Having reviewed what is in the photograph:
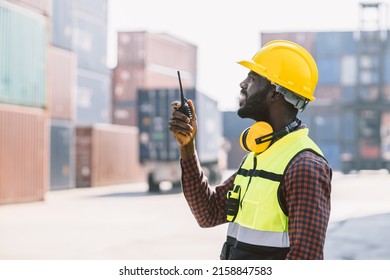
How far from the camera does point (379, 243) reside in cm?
1020

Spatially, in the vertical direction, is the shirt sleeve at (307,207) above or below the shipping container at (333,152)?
below

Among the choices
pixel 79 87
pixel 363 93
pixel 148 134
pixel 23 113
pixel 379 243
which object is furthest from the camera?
pixel 363 93

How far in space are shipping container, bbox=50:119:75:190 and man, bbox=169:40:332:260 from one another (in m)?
21.4

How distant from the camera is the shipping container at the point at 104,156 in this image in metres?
26.2

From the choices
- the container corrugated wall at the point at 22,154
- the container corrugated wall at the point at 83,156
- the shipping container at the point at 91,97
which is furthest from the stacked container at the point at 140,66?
the container corrugated wall at the point at 22,154

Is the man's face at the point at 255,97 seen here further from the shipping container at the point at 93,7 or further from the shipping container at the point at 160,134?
the shipping container at the point at 93,7

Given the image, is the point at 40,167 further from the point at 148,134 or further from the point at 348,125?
the point at 348,125

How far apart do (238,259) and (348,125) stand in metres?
38.3

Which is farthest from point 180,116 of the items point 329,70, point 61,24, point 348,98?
point 329,70

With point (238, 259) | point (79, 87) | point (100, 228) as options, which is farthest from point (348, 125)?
point (238, 259)

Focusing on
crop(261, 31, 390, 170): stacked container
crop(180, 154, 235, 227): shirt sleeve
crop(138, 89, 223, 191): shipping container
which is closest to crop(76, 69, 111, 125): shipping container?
crop(138, 89, 223, 191): shipping container

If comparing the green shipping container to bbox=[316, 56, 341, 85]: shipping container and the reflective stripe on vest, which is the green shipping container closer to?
the reflective stripe on vest

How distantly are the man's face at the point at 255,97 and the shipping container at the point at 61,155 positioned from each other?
21.5 m

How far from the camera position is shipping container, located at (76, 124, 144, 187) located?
86.0ft
